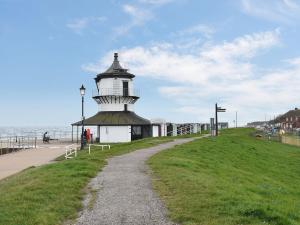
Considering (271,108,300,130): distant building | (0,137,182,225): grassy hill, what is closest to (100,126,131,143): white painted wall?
(0,137,182,225): grassy hill

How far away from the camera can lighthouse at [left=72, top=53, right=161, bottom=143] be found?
1964 inches

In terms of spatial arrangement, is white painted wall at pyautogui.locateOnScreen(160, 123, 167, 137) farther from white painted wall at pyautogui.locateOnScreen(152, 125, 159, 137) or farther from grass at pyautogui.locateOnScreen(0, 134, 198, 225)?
grass at pyautogui.locateOnScreen(0, 134, 198, 225)

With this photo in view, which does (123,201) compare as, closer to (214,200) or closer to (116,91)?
(214,200)

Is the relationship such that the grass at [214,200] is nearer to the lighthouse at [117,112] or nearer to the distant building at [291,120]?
the lighthouse at [117,112]

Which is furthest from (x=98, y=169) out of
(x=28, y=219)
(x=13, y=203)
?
(x=28, y=219)

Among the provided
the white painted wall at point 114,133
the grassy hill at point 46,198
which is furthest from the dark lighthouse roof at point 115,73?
the grassy hill at point 46,198

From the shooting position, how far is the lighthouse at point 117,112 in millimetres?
49875

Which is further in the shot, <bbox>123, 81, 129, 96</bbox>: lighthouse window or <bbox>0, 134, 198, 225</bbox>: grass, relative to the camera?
<bbox>123, 81, 129, 96</bbox>: lighthouse window

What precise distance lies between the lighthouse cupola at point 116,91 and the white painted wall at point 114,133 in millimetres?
3443

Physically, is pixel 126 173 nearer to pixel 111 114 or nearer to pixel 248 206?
pixel 248 206

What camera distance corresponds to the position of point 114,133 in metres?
49.9

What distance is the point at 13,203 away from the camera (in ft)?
38.5

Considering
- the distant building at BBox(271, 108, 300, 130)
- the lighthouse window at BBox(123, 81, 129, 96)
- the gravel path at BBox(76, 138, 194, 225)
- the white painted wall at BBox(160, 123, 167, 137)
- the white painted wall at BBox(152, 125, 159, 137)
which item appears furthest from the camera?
the distant building at BBox(271, 108, 300, 130)

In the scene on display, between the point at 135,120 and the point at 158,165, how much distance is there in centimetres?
3200
